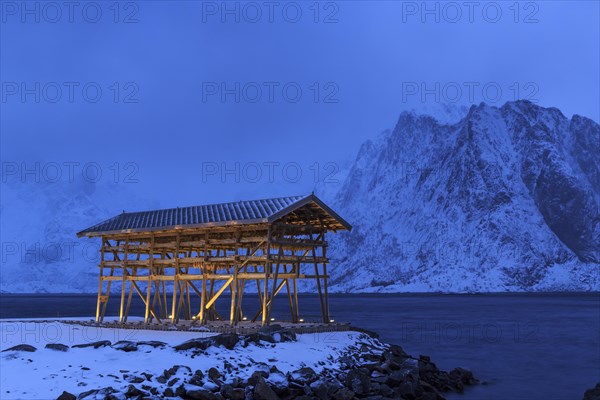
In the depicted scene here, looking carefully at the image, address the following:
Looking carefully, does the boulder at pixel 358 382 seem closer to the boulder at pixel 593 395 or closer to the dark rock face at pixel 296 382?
the dark rock face at pixel 296 382

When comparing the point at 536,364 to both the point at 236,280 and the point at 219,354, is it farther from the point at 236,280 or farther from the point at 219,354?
the point at 219,354

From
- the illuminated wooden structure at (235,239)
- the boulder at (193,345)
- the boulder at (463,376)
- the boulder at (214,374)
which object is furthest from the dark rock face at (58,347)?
the boulder at (463,376)

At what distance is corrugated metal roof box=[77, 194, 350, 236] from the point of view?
3269 cm

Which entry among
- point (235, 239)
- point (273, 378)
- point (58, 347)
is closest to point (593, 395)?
point (273, 378)

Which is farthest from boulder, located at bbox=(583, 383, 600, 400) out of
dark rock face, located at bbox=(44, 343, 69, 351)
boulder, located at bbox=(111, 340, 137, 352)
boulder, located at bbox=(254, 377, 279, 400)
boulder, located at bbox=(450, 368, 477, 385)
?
dark rock face, located at bbox=(44, 343, 69, 351)

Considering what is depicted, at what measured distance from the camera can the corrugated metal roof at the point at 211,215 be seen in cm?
3269

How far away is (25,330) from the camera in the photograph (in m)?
35.3

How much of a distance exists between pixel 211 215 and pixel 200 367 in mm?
12100

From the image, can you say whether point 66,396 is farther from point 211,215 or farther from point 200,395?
point 211,215

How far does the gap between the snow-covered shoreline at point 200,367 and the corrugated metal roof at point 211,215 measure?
5.90 m

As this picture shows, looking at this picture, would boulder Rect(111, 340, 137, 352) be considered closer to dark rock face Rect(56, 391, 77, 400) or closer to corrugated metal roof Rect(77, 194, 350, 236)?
dark rock face Rect(56, 391, 77, 400)

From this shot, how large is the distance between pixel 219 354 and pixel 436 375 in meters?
13.3

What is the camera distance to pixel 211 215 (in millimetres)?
34844

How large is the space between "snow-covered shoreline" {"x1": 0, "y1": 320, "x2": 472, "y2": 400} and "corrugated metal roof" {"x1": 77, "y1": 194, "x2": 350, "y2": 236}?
19.4 ft
